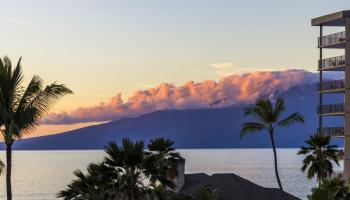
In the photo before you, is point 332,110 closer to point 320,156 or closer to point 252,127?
point 320,156

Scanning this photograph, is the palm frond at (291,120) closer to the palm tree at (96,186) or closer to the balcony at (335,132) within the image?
the balcony at (335,132)

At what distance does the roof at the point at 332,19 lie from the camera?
87669mm

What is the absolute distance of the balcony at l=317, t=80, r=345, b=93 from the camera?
93.3 m

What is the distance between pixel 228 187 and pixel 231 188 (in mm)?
386

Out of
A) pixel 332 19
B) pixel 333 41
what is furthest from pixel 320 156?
pixel 333 41

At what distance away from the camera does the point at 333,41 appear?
9344 centimetres

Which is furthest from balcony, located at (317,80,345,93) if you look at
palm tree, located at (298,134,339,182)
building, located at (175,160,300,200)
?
building, located at (175,160,300,200)

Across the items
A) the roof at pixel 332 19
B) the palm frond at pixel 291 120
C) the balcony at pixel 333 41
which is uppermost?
the roof at pixel 332 19

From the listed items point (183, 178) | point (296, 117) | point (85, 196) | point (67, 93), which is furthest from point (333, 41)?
point (67, 93)

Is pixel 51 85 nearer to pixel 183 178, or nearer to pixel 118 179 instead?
pixel 118 179

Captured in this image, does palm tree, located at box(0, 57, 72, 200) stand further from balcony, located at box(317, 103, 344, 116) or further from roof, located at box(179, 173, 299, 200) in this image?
balcony, located at box(317, 103, 344, 116)

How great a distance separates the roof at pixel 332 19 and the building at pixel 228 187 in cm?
2179

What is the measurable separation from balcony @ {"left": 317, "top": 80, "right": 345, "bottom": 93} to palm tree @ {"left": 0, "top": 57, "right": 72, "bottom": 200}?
6620cm

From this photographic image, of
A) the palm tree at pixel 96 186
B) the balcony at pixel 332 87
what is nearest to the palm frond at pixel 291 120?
the balcony at pixel 332 87
